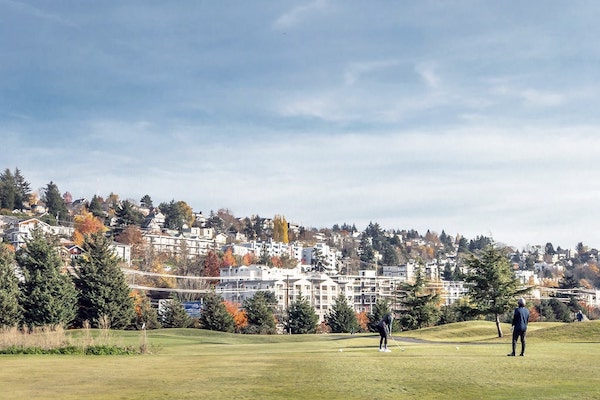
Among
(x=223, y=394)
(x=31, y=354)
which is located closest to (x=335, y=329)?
(x=31, y=354)

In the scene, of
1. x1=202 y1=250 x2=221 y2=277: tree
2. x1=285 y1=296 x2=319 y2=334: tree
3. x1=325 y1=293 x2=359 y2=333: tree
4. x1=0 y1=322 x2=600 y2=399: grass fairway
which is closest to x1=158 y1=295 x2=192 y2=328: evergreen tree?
x1=285 y1=296 x2=319 y2=334: tree

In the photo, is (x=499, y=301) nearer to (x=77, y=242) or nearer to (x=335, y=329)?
(x=335, y=329)

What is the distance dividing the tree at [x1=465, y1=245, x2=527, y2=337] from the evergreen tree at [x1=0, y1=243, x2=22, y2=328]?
3871cm

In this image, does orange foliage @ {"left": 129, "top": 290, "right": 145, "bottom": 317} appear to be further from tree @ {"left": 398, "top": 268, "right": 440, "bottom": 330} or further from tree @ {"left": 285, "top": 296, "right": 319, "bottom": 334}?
tree @ {"left": 398, "top": 268, "right": 440, "bottom": 330}

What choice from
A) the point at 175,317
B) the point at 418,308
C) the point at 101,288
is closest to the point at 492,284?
the point at 418,308

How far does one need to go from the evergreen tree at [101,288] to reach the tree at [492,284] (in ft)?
109

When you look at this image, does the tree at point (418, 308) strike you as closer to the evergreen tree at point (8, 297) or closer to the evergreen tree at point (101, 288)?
the evergreen tree at point (101, 288)

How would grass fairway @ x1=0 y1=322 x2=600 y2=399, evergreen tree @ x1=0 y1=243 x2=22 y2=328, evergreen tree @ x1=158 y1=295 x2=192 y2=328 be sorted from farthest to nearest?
evergreen tree @ x1=158 y1=295 x2=192 y2=328 < evergreen tree @ x1=0 y1=243 x2=22 y2=328 < grass fairway @ x1=0 y1=322 x2=600 y2=399

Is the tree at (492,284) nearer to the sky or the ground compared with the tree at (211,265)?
nearer to the ground

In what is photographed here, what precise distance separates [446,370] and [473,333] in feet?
124

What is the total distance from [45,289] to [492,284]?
Answer: 3912 centimetres

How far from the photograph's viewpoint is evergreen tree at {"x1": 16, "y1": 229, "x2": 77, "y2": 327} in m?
59.8

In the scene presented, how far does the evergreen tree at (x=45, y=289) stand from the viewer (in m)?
59.8

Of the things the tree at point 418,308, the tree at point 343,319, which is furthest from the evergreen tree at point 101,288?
the tree at point 343,319
